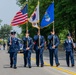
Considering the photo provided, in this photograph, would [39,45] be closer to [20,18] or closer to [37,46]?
[37,46]

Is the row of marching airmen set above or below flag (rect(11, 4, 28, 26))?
below

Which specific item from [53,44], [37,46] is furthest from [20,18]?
[53,44]

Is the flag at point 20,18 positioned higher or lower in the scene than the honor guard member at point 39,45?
higher

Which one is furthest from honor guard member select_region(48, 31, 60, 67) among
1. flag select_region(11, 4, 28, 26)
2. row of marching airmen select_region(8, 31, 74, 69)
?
flag select_region(11, 4, 28, 26)

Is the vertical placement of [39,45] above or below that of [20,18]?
below

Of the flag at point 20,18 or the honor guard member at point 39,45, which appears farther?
the flag at point 20,18

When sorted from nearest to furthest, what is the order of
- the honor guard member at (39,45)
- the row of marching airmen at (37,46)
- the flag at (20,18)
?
the row of marching airmen at (37,46) < the honor guard member at (39,45) < the flag at (20,18)

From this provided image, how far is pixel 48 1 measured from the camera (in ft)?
206

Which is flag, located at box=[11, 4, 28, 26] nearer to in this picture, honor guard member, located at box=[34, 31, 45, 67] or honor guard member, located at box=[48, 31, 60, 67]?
honor guard member, located at box=[34, 31, 45, 67]

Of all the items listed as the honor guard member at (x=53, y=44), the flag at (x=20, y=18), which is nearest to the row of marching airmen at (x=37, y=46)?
the honor guard member at (x=53, y=44)

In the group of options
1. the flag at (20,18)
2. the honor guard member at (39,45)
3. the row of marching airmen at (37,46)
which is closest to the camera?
the row of marching airmen at (37,46)

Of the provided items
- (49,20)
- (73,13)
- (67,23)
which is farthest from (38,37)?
(67,23)

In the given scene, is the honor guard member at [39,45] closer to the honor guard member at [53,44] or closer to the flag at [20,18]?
the honor guard member at [53,44]

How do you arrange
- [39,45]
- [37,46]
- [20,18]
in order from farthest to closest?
[20,18] < [37,46] < [39,45]
